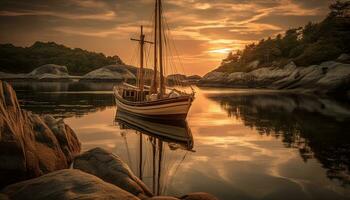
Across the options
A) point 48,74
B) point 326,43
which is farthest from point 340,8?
point 48,74

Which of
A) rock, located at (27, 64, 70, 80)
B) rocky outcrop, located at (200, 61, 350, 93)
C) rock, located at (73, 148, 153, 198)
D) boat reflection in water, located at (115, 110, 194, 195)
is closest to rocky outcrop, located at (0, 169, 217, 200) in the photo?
rock, located at (73, 148, 153, 198)

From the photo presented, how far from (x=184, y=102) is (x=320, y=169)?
1708 centimetres

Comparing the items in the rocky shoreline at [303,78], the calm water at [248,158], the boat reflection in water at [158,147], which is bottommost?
the boat reflection in water at [158,147]

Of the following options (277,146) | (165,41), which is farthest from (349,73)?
(277,146)

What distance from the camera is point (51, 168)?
11.8 meters

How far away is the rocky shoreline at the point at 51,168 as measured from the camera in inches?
262

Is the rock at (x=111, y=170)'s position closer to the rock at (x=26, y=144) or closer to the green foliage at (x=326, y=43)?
the rock at (x=26, y=144)

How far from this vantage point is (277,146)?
19.4 m

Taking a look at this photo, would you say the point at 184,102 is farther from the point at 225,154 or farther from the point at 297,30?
the point at 297,30

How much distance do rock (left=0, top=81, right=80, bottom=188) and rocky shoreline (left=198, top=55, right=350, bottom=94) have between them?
62247 mm

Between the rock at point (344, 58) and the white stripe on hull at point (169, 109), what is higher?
the rock at point (344, 58)

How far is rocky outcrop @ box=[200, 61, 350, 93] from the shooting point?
220 feet

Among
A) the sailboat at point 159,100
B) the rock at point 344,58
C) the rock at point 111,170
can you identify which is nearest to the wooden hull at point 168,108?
the sailboat at point 159,100

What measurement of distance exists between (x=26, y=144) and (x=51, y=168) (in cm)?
149
